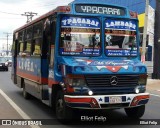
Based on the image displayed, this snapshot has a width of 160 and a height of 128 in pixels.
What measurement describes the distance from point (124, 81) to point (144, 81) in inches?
24.3

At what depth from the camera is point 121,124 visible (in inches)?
372

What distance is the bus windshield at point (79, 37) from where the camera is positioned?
9.59 meters

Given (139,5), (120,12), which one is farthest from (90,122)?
(139,5)

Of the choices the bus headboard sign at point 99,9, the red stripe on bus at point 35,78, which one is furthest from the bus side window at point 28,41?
the bus headboard sign at point 99,9

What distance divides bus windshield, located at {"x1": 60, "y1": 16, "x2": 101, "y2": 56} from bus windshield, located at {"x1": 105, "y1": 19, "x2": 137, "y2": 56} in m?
0.27

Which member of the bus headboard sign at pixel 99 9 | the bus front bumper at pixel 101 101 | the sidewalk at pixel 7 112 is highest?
the bus headboard sign at pixel 99 9

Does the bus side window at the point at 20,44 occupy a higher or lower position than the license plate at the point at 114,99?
higher

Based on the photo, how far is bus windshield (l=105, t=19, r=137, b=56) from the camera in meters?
9.78

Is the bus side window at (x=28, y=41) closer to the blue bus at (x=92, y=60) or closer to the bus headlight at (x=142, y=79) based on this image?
the blue bus at (x=92, y=60)

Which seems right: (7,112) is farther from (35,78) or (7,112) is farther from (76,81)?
(76,81)

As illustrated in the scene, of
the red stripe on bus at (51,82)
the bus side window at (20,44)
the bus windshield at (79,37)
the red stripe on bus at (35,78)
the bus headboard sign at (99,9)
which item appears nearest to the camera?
the bus windshield at (79,37)

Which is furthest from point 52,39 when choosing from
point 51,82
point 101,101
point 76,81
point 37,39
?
point 101,101

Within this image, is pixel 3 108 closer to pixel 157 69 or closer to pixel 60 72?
pixel 60 72

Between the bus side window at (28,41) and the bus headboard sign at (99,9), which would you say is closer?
the bus headboard sign at (99,9)
